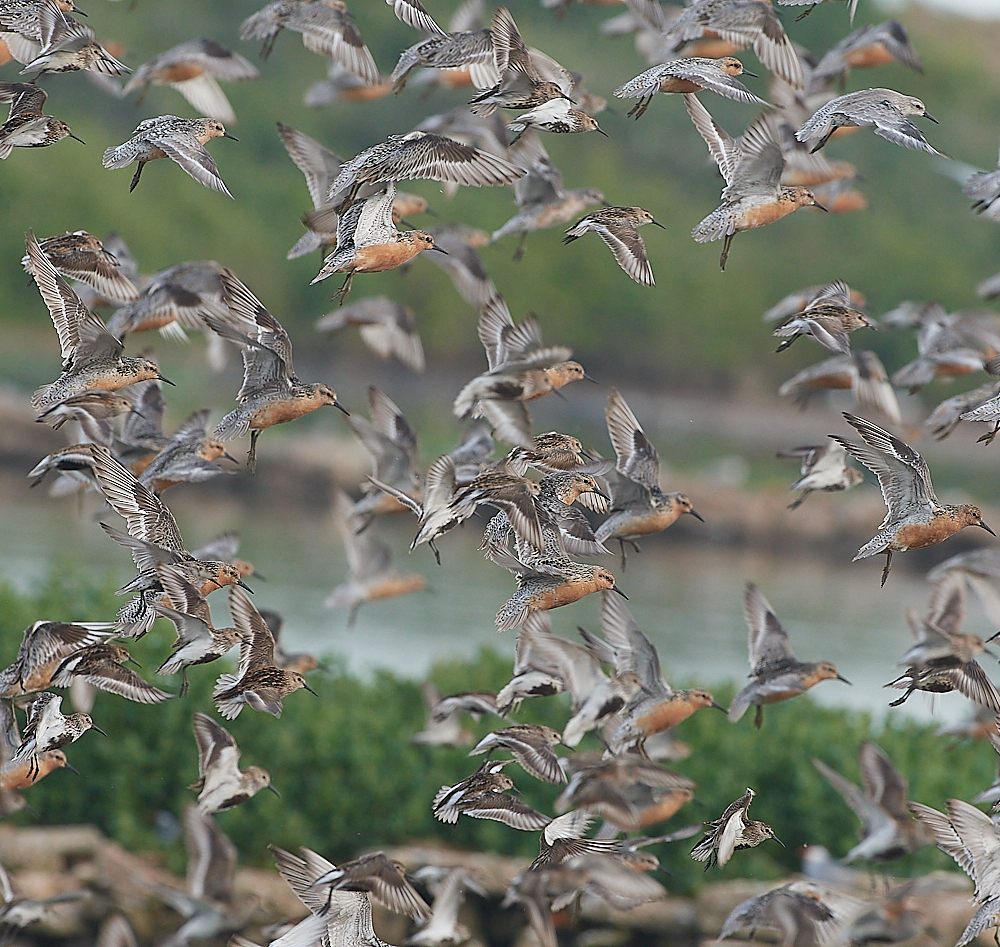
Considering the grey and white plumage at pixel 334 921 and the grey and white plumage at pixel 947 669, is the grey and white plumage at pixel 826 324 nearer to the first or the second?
the grey and white plumage at pixel 947 669

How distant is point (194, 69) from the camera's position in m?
7.08

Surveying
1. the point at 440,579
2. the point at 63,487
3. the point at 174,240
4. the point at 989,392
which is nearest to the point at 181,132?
the point at 63,487

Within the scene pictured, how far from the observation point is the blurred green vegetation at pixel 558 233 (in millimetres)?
45781

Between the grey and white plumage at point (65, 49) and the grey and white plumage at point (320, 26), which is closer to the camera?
the grey and white plumage at point (65, 49)

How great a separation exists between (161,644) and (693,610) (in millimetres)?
11949

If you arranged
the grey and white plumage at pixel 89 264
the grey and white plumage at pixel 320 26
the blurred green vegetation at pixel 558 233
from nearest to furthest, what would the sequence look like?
the grey and white plumage at pixel 89 264 < the grey and white plumage at pixel 320 26 < the blurred green vegetation at pixel 558 233

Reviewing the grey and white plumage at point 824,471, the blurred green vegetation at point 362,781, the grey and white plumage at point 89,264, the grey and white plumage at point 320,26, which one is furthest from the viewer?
the blurred green vegetation at point 362,781

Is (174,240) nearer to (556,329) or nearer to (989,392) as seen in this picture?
(556,329)

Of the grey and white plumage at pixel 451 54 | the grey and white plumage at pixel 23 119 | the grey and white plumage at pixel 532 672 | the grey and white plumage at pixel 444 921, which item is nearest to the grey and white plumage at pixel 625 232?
the grey and white plumage at pixel 451 54

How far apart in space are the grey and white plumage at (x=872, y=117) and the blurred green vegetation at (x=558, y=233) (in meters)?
38.4

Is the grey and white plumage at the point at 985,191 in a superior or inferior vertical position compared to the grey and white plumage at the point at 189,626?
superior

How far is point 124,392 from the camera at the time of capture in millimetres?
6078

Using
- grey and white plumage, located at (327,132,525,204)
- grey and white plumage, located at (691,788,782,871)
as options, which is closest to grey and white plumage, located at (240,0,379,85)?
grey and white plumage, located at (327,132,525,204)

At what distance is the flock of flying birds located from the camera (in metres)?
4.92
